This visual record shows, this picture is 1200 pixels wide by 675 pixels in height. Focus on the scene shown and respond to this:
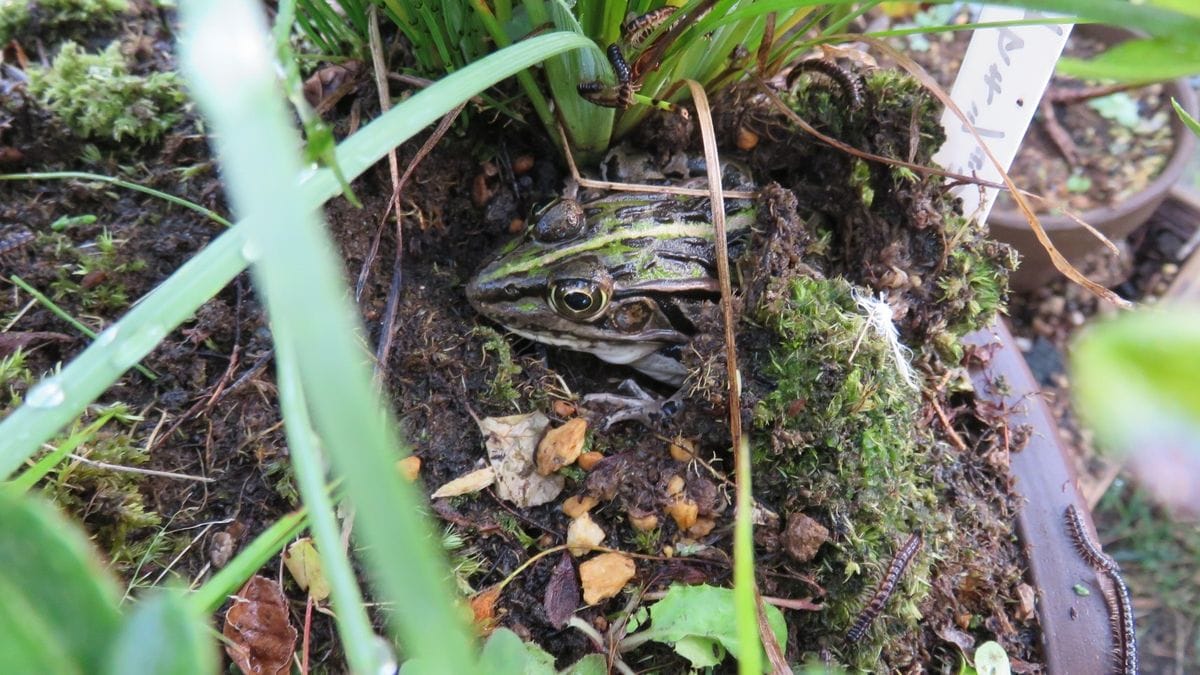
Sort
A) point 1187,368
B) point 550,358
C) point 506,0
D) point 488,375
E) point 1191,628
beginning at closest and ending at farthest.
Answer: point 1187,368, point 506,0, point 488,375, point 550,358, point 1191,628

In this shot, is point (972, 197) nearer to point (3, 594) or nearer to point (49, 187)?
point (3, 594)

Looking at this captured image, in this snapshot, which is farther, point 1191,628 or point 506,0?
point 1191,628

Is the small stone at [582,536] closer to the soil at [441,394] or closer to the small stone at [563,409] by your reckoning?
the soil at [441,394]

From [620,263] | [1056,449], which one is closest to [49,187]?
[620,263]

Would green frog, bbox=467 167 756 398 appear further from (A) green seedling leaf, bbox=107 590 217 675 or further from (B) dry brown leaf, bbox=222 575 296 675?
(A) green seedling leaf, bbox=107 590 217 675

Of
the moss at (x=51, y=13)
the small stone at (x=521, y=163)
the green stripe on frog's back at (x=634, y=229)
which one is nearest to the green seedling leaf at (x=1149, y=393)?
the green stripe on frog's back at (x=634, y=229)

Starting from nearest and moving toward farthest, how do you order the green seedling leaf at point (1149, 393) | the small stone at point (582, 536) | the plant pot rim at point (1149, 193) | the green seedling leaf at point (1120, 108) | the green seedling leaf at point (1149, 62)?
the green seedling leaf at point (1149, 393) < the green seedling leaf at point (1149, 62) < the small stone at point (582, 536) < the plant pot rim at point (1149, 193) < the green seedling leaf at point (1120, 108)
